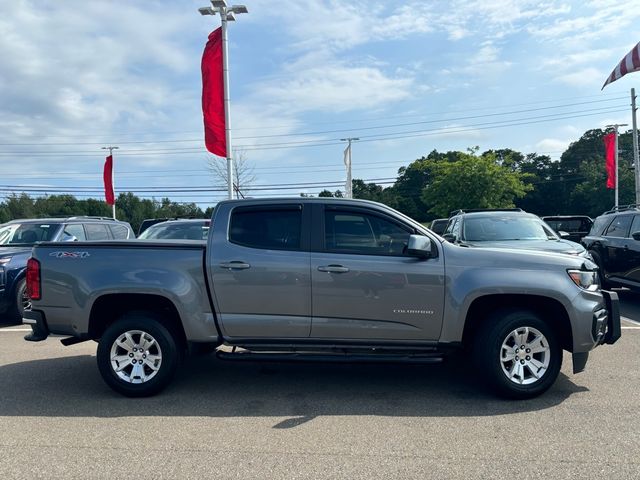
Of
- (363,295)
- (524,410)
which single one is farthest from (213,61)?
(524,410)

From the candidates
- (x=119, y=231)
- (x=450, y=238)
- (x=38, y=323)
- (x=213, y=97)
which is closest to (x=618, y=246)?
(x=450, y=238)

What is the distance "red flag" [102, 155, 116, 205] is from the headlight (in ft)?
112

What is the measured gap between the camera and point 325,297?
4816mm

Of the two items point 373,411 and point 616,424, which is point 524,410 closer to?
point 616,424

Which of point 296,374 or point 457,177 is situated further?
point 457,177

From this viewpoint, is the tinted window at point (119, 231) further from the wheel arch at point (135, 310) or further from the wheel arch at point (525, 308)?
the wheel arch at point (525, 308)

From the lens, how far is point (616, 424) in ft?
13.6

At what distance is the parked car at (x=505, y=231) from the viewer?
323 inches

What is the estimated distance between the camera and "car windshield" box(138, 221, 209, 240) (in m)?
10.6

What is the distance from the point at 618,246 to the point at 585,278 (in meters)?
5.95

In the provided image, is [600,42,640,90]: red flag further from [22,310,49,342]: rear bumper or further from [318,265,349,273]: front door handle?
[22,310,49,342]: rear bumper

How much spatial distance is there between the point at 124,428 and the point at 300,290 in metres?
1.92

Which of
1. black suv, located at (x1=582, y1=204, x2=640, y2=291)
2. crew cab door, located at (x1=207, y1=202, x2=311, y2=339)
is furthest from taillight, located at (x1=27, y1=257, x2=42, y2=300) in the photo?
black suv, located at (x1=582, y1=204, x2=640, y2=291)

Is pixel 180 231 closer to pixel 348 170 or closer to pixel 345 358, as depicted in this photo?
pixel 345 358
